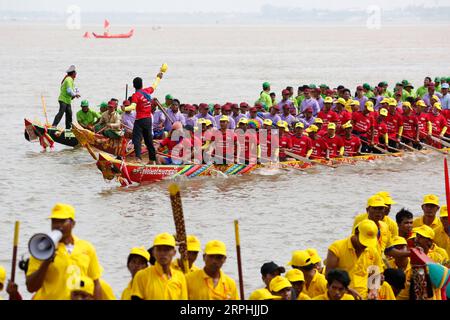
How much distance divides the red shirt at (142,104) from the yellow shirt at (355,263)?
10005mm

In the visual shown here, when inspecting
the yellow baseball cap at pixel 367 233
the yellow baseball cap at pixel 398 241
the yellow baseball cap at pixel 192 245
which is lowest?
the yellow baseball cap at pixel 398 241

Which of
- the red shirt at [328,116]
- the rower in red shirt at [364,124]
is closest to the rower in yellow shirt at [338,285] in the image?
the red shirt at [328,116]

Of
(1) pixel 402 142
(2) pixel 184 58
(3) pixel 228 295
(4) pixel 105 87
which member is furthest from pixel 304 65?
(3) pixel 228 295

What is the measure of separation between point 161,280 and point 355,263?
86.3 inches

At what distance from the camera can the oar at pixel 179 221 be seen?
8570mm

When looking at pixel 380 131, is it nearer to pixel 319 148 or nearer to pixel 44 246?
pixel 319 148

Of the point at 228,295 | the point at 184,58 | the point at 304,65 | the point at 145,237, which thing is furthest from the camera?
the point at 184,58

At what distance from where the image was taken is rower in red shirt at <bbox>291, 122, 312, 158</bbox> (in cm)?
2082

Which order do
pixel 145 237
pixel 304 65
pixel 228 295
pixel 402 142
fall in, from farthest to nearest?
pixel 304 65 < pixel 402 142 < pixel 145 237 < pixel 228 295

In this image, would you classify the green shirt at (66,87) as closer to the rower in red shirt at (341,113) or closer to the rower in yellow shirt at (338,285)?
the rower in red shirt at (341,113)

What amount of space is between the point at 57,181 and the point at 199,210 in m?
4.41

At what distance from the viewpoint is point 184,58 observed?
280 feet

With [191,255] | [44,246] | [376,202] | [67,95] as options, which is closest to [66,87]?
[67,95]

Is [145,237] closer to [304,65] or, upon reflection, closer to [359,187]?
[359,187]
